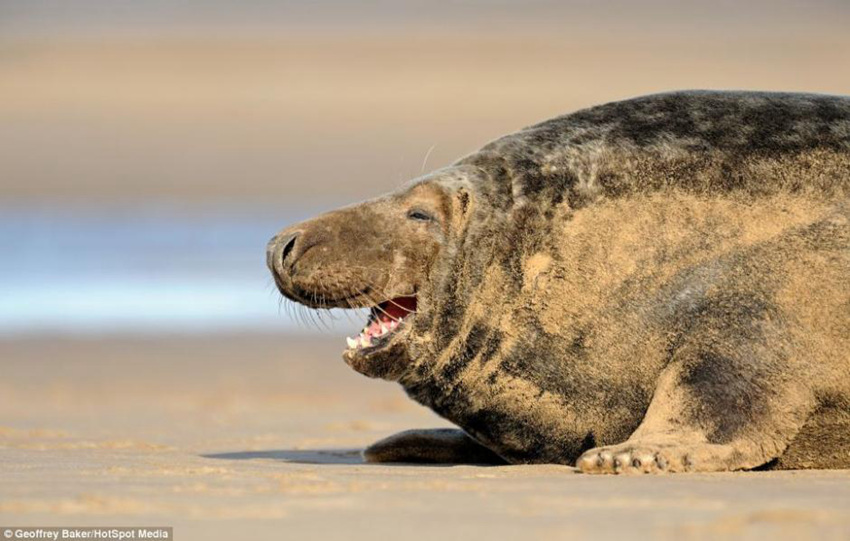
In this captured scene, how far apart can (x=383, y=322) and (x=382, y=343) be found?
14 centimetres

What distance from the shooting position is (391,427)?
10.1 metres

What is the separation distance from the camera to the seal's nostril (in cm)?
744

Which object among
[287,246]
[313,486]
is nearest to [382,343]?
[287,246]

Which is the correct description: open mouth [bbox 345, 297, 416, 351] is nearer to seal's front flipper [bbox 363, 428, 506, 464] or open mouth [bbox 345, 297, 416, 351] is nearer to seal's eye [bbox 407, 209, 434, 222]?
seal's eye [bbox 407, 209, 434, 222]

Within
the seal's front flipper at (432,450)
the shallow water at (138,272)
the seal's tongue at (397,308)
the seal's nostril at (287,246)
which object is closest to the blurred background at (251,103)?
the shallow water at (138,272)

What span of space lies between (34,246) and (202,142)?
39.1ft

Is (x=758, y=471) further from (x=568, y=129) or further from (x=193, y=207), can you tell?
(x=193, y=207)

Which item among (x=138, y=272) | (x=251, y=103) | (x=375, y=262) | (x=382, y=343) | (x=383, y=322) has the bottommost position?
(x=382, y=343)

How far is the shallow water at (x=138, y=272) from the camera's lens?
15055mm

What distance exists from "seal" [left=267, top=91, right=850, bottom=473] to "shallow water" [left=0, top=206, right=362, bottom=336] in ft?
17.6

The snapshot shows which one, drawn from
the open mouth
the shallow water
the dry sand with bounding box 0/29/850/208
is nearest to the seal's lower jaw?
the open mouth

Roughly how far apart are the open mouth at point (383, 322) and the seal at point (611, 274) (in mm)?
10

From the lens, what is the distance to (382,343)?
7453mm

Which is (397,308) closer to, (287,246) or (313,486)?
(287,246)
